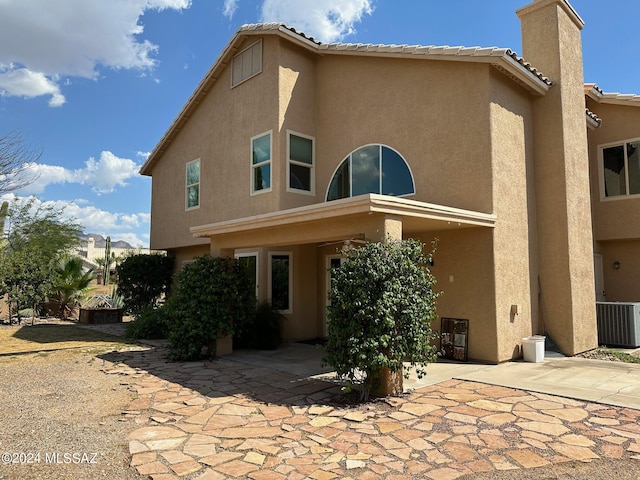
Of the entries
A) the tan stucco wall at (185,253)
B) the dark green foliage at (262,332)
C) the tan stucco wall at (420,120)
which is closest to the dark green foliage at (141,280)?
the tan stucco wall at (185,253)

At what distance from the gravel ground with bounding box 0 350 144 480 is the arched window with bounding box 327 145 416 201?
7.57 metres

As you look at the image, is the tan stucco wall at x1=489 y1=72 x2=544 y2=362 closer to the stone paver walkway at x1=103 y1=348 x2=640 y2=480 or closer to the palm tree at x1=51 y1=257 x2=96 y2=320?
the stone paver walkway at x1=103 y1=348 x2=640 y2=480

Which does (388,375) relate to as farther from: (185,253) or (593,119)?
(185,253)

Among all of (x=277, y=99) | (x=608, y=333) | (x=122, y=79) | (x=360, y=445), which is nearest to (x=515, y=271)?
(x=608, y=333)

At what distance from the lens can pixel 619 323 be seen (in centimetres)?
1205

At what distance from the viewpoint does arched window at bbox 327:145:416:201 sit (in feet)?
37.6

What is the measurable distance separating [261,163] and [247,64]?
362 cm

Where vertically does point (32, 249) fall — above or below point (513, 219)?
below

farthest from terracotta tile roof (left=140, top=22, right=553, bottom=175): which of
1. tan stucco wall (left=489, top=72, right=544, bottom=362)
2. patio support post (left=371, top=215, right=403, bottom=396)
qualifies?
patio support post (left=371, top=215, right=403, bottom=396)

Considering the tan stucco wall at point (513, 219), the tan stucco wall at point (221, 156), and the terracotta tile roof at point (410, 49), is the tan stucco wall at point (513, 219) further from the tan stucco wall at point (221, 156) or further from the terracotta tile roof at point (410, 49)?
the tan stucco wall at point (221, 156)

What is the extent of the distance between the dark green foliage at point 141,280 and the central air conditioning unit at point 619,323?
15.8 m

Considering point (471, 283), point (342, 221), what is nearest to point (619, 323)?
point (471, 283)

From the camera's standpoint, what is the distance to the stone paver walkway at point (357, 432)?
490 cm

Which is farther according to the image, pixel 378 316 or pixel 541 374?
pixel 541 374
